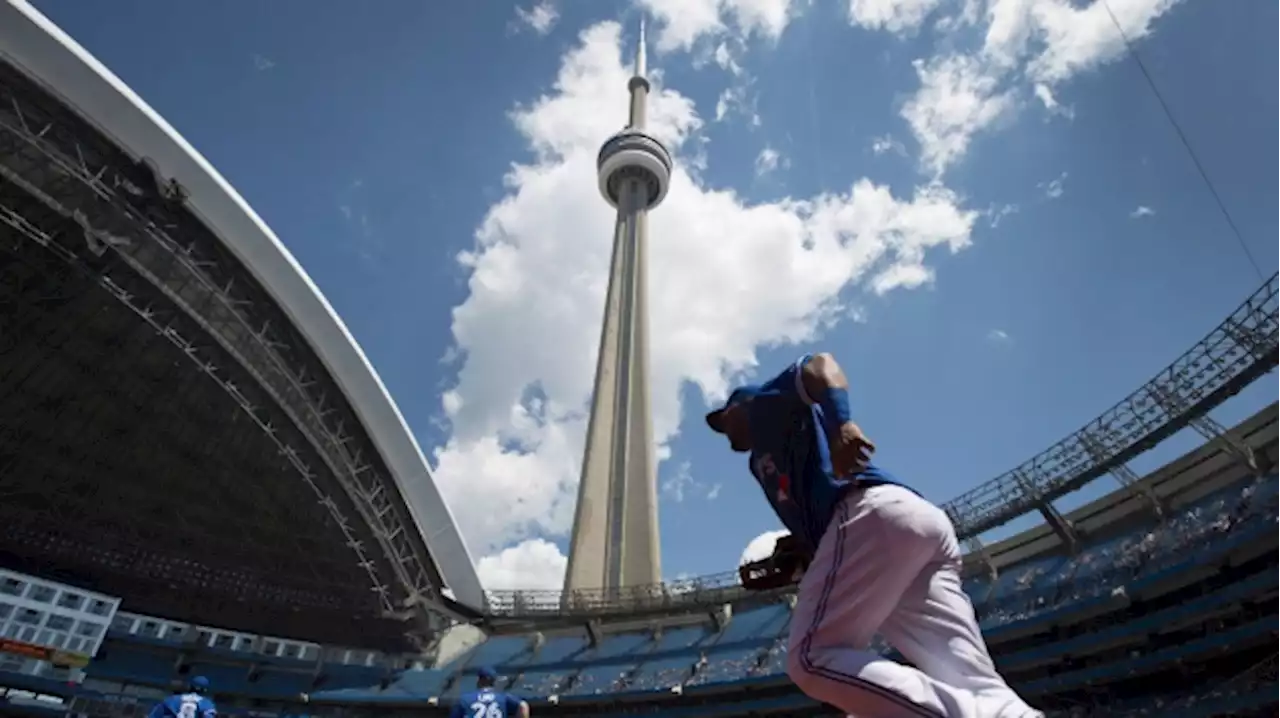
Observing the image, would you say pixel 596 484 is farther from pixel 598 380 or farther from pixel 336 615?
pixel 336 615

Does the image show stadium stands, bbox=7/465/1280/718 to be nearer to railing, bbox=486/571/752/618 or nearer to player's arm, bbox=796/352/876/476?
railing, bbox=486/571/752/618

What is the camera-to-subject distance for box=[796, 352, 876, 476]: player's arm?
3.76m

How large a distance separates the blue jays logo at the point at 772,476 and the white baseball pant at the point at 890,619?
470mm

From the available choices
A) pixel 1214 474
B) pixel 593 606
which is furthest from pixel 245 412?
pixel 1214 474

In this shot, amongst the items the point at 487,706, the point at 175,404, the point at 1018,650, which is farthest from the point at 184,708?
the point at 175,404

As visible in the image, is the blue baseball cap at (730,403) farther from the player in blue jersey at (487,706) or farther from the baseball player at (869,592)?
the player in blue jersey at (487,706)

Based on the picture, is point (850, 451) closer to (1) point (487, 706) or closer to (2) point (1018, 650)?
(1) point (487, 706)

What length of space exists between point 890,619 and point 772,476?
36.5 inches

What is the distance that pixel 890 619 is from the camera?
378cm

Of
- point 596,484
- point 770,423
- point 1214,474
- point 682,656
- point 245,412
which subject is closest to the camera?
point 770,423

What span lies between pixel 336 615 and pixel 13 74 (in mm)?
23544

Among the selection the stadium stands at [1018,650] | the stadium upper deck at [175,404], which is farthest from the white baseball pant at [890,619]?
the stadium upper deck at [175,404]

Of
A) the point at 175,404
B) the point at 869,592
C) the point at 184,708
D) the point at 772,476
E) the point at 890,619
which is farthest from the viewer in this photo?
the point at 175,404

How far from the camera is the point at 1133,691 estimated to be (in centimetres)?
2228
